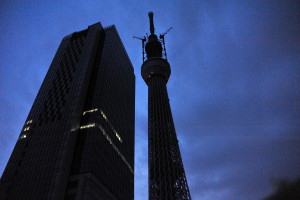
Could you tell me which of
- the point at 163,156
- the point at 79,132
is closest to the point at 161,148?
the point at 163,156

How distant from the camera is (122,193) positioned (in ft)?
309

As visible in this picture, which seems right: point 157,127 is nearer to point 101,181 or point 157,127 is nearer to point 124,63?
point 101,181

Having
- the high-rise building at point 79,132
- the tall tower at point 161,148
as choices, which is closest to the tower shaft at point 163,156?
the tall tower at point 161,148

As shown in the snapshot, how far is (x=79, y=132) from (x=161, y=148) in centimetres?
3806

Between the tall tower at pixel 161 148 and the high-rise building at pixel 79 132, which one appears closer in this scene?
the tall tower at pixel 161 148

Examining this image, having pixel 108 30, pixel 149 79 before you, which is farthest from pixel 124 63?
pixel 149 79

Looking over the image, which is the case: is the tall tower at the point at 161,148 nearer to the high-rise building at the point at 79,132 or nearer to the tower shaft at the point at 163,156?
the tower shaft at the point at 163,156

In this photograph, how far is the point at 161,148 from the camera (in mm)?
67875

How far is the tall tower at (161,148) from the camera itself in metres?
60.2

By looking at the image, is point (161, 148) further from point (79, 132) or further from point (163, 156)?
point (79, 132)

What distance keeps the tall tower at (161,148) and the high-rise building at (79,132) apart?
23.4 metres

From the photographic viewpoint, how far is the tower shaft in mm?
60031

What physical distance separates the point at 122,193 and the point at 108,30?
92.5 metres

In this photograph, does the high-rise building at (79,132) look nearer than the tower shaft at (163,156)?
No
